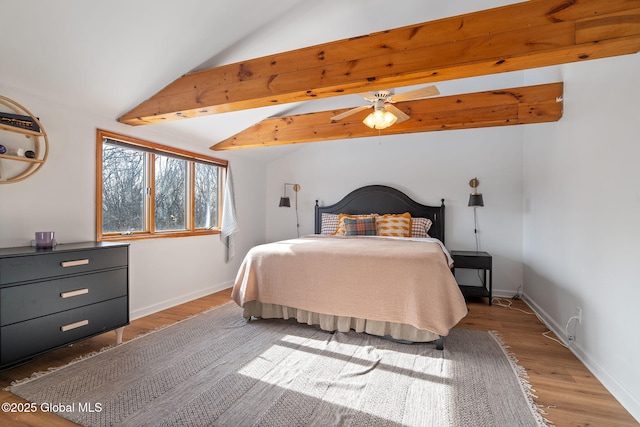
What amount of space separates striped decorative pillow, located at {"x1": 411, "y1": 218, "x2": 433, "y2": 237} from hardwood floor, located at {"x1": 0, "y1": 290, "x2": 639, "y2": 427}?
47.1 inches

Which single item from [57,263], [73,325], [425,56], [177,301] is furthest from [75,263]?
[425,56]

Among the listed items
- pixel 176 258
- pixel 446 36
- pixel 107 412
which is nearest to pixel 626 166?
pixel 446 36

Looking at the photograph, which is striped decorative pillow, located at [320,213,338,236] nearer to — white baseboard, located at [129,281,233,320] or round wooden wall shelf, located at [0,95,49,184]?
white baseboard, located at [129,281,233,320]

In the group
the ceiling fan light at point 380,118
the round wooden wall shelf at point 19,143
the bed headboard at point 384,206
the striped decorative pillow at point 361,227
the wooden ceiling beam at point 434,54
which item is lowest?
the striped decorative pillow at point 361,227

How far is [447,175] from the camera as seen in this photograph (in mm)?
4438

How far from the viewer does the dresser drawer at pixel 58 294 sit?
184 cm

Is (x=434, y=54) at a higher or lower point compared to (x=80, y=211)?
higher

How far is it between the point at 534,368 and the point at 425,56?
7.28 feet

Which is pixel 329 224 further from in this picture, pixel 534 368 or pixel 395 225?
pixel 534 368

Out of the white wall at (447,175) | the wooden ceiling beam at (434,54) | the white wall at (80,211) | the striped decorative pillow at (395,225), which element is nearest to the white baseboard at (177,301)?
the white wall at (80,211)

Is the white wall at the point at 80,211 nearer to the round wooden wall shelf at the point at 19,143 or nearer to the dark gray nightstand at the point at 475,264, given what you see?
the round wooden wall shelf at the point at 19,143

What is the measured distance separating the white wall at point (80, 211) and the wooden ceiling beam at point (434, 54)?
906 millimetres

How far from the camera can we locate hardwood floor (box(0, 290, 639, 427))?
162 cm

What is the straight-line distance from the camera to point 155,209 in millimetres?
3512
